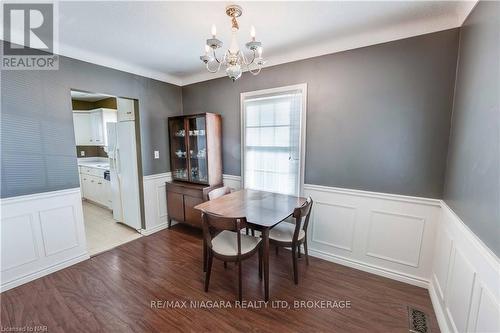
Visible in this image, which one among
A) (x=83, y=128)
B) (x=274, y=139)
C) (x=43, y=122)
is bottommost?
(x=274, y=139)

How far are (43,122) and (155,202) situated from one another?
170cm

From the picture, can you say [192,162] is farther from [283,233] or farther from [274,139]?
[283,233]

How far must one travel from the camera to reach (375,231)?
7.43 feet

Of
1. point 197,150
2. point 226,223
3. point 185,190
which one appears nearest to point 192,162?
point 197,150

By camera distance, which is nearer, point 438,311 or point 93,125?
point 438,311

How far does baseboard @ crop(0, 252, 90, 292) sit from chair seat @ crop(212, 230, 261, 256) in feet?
5.99

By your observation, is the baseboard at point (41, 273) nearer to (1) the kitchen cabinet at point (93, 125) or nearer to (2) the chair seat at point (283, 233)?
(2) the chair seat at point (283, 233)

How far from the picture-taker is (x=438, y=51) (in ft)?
6.11

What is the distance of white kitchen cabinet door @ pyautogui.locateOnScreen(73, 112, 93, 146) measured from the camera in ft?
16.4

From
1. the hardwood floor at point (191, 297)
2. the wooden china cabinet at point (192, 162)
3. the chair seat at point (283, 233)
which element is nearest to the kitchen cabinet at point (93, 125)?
the wooden china cabinet at point (192, 162)

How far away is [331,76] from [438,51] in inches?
36.0

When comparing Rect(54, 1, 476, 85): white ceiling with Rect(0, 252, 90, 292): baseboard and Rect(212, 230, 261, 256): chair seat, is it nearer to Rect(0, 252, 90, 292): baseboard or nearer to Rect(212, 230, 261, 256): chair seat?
Rect(212, 230, 261, 256): chair seat

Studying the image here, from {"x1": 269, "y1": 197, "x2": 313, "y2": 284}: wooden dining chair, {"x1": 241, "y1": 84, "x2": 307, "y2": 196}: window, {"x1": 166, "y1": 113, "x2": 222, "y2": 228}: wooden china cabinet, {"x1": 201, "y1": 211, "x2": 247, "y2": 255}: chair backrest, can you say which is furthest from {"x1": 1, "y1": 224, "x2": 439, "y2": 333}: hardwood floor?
{"x1": 241, "y1": 84, "x2": 307, "y2": 196}: window

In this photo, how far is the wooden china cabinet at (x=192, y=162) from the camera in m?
3.14
